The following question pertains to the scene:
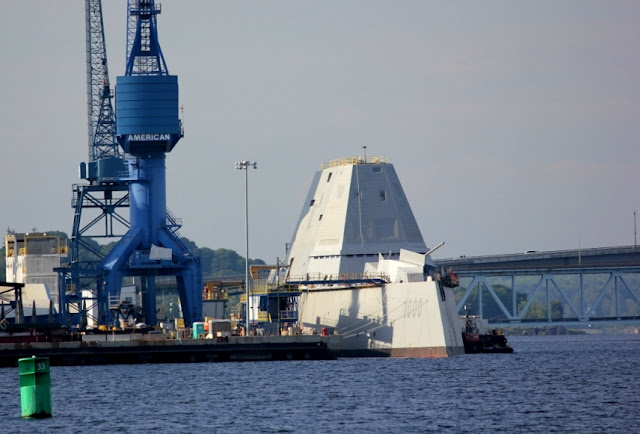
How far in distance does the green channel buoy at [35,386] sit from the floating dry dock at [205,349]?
37405 millimetres

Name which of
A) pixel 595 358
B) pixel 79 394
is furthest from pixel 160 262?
pixel 79 394

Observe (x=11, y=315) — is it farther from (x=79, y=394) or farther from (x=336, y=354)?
(x=79, y=394)

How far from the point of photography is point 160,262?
11650cm

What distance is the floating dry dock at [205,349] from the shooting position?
9669 cm

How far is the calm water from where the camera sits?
186ft

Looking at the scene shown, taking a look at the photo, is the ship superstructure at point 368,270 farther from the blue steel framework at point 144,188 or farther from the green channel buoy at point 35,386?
the green channel buoy at point 35,386

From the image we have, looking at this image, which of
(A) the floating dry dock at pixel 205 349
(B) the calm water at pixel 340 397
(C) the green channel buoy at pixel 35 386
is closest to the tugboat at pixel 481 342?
(B) the calm water at pixel 340 397

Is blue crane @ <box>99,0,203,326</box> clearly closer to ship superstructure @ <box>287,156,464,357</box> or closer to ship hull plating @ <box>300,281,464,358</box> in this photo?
ship superstructure @ <box>287,156,464,357</box>

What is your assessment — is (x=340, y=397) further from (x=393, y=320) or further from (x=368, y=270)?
(x=368, y=270)

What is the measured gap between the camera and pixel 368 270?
10494 centimetres

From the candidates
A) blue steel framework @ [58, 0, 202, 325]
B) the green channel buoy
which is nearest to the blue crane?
blue steel framework @ [58, 0, 202, 325]

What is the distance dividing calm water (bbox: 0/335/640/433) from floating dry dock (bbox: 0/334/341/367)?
1.11 meters

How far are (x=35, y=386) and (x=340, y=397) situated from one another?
54.2 ft

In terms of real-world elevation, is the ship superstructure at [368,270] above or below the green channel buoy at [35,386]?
above
